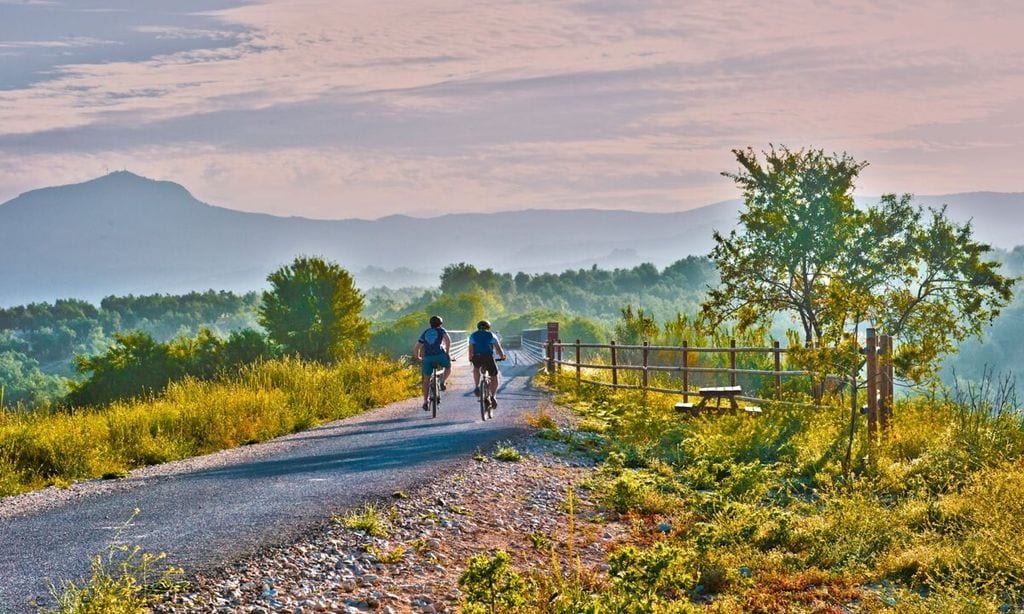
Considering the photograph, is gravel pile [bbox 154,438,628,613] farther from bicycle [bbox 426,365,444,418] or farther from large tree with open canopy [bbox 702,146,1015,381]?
large tree with open canopy [bbox 702,146,1015,381]

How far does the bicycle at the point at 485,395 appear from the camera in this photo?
19.7m

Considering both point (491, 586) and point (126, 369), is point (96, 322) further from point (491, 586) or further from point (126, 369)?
point (491, 586)

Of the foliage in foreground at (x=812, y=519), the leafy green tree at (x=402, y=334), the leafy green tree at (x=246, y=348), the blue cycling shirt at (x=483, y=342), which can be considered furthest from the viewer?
the leafy green tree at (x=402, y=334)

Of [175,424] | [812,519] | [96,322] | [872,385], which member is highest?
[872,385]

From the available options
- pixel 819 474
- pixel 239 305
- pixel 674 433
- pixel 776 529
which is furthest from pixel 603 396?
pixel 239 305

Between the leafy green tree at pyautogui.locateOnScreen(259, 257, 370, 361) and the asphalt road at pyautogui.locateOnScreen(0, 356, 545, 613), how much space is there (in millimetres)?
21640

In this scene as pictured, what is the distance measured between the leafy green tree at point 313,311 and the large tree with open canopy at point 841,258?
17853mm

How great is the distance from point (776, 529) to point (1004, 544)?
2084 millimetres

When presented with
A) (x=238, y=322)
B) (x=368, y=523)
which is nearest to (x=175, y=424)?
(x=368, y=523)

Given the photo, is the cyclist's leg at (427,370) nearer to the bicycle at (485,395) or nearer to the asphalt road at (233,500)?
the bicycle at (485,395)

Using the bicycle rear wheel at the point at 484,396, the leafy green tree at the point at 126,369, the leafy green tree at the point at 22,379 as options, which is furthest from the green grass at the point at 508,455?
the leafy green tree at the point at 22,379

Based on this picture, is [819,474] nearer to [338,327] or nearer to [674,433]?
[674,433]

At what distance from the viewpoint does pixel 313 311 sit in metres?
40.3

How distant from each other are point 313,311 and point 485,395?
71.6 ft
